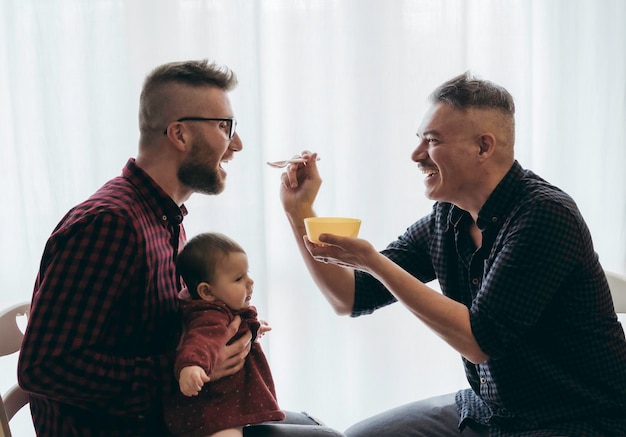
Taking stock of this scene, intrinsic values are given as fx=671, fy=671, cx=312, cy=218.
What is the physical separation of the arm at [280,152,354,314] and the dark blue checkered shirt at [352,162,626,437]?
426 mm

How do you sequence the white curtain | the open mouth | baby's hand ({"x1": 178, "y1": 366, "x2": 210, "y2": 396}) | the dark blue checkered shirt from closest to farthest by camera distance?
1. baby's hand ({"x1": 178, "y1": 366, "x2": 210, "y2": 396})
2. the dark blue checkered shirt
3. the open mouth
4. the white curtain

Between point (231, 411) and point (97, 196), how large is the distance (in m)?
0.59

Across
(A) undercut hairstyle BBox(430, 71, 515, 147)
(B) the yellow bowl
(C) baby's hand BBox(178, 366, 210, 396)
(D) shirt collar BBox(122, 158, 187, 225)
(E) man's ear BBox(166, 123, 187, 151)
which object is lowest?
(C) baby's hand BBox(178, 366, 210, 396)

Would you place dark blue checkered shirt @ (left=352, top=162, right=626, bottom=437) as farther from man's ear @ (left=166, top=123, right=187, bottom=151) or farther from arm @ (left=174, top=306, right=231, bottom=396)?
man's ear @ (left=166, top=123, right=187, bottom=151)

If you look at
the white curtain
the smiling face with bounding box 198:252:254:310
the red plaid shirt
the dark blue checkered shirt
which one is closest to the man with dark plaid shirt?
the dark blue checkered shirt

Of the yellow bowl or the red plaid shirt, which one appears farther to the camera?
the yellow bowl

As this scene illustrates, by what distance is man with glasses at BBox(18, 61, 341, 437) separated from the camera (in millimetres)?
1396

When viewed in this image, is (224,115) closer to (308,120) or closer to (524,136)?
(308,120)

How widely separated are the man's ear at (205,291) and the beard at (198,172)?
0.29m

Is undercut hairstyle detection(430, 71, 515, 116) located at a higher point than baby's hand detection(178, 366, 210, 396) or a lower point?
higher

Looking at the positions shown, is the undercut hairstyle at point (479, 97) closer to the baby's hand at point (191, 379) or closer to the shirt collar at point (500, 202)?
the shirt collar at point (500, 202)

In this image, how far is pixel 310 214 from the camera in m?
1.99

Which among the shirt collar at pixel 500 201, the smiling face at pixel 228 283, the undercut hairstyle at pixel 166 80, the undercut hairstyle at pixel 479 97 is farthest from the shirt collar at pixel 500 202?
the undercut hairstyle at pixel 166 80

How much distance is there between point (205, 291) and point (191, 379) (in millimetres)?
279
